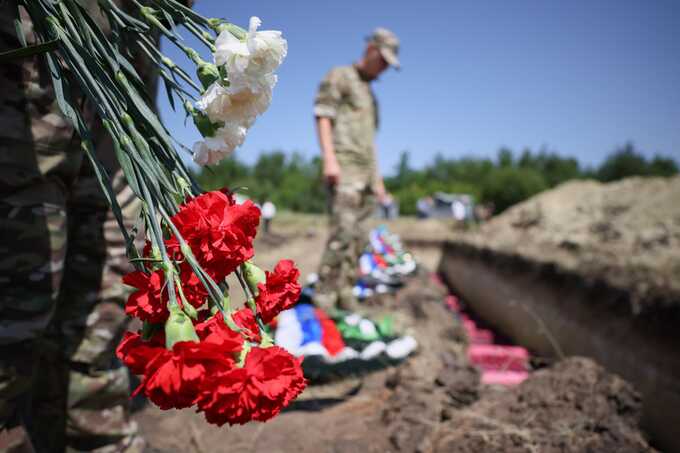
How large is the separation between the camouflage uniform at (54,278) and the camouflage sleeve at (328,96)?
6.53 feet

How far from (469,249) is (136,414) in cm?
432

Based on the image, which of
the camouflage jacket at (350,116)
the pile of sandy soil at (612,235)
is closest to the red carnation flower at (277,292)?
the pile of sandy soil at (612,235)

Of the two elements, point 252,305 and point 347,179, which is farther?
point 347,179

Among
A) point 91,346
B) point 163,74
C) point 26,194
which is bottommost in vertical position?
point 91,346

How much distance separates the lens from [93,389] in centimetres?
132

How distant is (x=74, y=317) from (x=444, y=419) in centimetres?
145

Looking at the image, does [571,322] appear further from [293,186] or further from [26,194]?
[293,186]

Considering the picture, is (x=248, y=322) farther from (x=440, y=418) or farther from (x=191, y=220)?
(x=440, y=418)

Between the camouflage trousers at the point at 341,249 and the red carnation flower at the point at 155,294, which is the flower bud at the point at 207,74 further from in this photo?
the camouflage trousers at the point at 341,249

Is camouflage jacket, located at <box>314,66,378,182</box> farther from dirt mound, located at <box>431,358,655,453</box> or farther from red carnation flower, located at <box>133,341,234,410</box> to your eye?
red carnation flower, located at <box>133,341,234,410</box>

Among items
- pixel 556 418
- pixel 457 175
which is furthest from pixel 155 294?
pixel 457 175

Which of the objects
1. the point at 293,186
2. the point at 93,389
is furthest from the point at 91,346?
the point at 293,186

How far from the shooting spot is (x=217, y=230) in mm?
614

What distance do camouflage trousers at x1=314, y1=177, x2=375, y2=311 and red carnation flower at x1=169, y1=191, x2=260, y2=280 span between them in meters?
2.69
